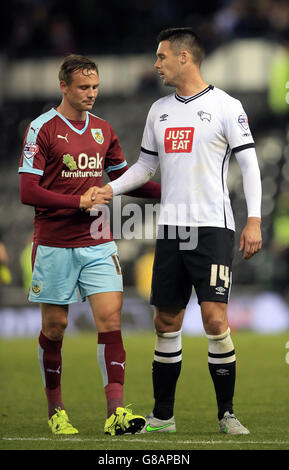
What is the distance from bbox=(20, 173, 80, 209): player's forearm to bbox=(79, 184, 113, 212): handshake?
4 cm

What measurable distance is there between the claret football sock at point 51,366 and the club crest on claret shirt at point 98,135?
4.09 ft

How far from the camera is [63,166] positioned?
6.58 meters

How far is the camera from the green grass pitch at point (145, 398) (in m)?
5.98

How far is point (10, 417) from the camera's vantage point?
7.43 m

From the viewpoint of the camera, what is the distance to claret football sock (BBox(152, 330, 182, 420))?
6.64 meters

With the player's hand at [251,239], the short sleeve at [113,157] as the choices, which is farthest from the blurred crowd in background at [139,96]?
the player's hand at [251,239]

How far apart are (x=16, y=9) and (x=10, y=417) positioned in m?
16.4

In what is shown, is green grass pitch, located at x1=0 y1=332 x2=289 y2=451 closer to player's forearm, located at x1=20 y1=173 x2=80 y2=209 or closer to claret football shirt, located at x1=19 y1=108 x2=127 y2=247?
claret football shirt, located at x1=19 y1=108 x2=127 y2=247

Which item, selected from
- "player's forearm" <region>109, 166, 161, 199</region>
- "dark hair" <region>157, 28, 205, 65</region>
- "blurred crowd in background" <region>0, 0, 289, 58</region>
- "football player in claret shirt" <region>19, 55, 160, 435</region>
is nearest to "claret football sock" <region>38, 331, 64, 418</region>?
"football player in claret shirt" <region>19, 55, 160, 435</region>

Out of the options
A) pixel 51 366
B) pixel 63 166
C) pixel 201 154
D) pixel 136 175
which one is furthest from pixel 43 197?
pixel 51 366

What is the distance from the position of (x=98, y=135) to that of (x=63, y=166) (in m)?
0.33

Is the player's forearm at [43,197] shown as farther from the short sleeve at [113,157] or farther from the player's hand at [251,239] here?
the player's hand at [251,239]
